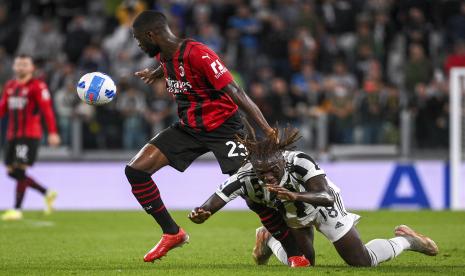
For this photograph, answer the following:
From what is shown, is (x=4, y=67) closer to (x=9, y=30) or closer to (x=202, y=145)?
(x=9, y=30)

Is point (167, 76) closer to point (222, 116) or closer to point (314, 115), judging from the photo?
point (222, 116)

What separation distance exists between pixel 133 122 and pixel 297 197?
1048 cm

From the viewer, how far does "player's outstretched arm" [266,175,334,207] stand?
24.2ft

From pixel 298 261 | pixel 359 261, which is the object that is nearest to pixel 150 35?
pixel 298 261

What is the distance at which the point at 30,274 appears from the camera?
7.99m

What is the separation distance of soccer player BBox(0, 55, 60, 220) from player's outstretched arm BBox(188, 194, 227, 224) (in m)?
7.10

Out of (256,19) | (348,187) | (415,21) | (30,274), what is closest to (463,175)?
(348,187)

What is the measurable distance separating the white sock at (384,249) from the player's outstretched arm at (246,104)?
1491 millimetres

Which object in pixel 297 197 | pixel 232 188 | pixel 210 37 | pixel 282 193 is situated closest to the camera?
pixel 282 193

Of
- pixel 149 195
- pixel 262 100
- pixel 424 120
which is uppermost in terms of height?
pixel 149 195

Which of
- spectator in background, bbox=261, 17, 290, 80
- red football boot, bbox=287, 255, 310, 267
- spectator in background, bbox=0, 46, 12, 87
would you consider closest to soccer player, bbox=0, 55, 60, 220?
spectator in background, bbox=0, 46, 12, 87

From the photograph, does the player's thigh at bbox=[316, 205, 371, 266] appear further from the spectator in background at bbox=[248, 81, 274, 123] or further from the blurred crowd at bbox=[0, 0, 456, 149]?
the spectator in background at bbox=[248, 81, 274, 123]

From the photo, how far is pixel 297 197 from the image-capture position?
748 cm

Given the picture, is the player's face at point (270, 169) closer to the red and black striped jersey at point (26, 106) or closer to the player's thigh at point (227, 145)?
the player's thigh at point (227, 145)
